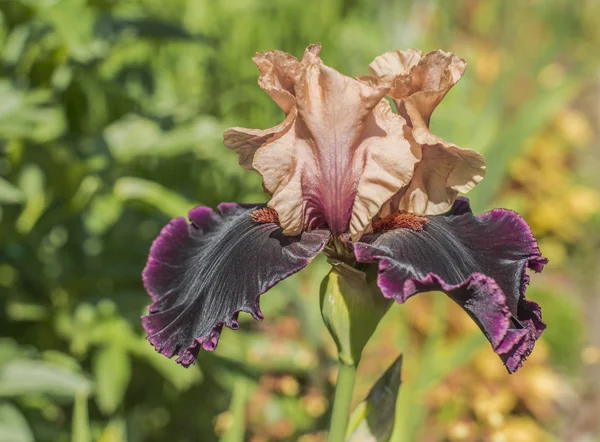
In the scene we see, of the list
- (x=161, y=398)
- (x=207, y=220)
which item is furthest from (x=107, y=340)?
(x=207, y=220)

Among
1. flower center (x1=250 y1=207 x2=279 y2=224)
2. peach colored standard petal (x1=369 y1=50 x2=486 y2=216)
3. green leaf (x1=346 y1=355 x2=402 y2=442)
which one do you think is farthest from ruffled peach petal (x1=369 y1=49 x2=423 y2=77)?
green leaf (x1=346 y1=355 x2=402 y2=442)

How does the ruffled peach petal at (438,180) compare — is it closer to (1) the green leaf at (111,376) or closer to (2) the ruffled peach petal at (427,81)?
(2) the ruffled peach petal at (427,81)

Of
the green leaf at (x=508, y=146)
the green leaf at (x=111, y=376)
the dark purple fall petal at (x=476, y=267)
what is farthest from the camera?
the green leaf at (x=508, y=146)

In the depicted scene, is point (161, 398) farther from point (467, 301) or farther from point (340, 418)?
point (467, 301)

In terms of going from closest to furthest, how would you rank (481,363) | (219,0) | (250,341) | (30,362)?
(30,362) → (250,341) → (481,363) → (219,0)

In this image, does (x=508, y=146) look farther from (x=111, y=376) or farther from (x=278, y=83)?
(x=278, y=83)

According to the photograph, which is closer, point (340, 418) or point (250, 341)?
point (340, 418)

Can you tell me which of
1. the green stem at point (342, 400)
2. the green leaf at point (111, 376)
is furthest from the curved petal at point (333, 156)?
the green leaf at point (111, 376)

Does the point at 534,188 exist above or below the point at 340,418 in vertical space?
below
